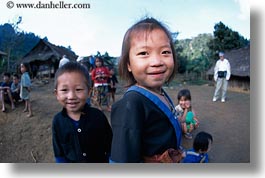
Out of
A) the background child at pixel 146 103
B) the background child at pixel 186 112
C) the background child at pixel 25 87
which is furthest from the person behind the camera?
the background child at pixel 25 87

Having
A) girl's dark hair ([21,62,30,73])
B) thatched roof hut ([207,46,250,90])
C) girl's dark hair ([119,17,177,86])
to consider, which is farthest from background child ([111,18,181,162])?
girl's dark hair ([21,62,30,73])

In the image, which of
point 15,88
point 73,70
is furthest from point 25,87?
point 73,70

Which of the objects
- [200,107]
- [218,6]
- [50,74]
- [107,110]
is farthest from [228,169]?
[50,74]

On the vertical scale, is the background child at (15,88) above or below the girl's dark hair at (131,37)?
below

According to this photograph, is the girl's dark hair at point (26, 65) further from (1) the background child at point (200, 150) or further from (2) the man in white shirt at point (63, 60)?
(1) the background child at point (200, 150)

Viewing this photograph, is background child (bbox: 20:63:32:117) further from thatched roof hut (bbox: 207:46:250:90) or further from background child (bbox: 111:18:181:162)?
thatched roof hut (bbox: 207:46:250:90)

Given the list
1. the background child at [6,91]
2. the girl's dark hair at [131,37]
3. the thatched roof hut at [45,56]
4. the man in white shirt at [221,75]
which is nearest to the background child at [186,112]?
the man in white shirt at [221,75]

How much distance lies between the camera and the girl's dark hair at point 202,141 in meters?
1.51

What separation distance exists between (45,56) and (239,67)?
1.05 metres

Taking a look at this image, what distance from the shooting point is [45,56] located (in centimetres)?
155

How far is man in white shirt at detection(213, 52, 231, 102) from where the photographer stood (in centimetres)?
161

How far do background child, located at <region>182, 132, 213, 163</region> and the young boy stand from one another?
1.45 ft

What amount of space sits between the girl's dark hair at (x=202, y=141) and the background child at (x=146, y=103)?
0.26 m

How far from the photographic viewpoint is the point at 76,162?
1.41 metres
